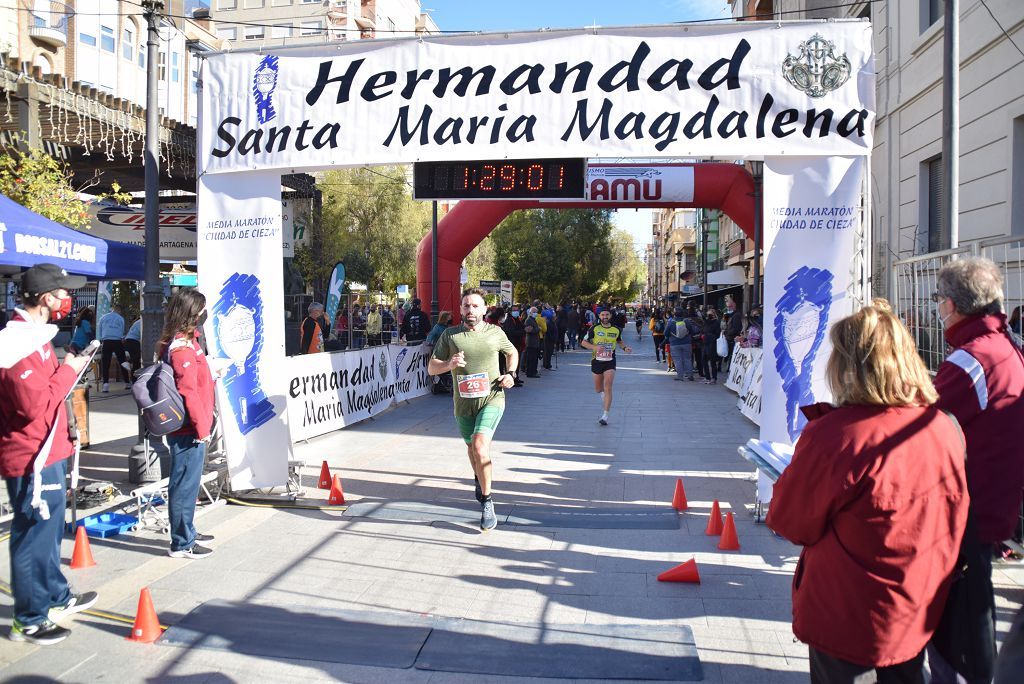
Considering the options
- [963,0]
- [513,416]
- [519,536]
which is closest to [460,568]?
[519,536]

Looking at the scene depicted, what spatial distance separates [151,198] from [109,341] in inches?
379

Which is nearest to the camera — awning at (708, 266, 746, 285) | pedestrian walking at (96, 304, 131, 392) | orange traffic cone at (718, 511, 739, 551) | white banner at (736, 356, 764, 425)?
orange traffic cone at (718, 511, 739, 551)

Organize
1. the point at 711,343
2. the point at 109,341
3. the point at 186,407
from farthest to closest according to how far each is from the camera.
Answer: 1. the point at 711,343
2. the point at 109,341
3. the point at 186,407

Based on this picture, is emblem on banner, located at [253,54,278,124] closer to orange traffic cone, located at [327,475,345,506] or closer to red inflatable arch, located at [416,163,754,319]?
orange traffic cone, located at [327,475,345,506]

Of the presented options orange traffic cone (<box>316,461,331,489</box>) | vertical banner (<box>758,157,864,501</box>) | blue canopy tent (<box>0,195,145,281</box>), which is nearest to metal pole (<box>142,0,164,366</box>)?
blue canopy tent (<box>0,195,145,281</box>)

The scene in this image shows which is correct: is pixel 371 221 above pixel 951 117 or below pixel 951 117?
above

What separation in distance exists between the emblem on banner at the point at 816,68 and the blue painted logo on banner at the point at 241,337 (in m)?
4.85

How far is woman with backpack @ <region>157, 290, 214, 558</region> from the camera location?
5418mm

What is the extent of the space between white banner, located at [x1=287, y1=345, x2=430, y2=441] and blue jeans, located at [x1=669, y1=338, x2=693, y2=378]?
727 centimetres

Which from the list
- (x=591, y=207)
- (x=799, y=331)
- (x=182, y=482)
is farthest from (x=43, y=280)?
(x=591, y=207)

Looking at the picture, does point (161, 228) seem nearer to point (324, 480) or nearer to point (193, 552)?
point (324, 480)

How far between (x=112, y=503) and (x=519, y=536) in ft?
12.1

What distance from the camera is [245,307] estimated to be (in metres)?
7.16

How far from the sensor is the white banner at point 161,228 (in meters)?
Result: 12.5
